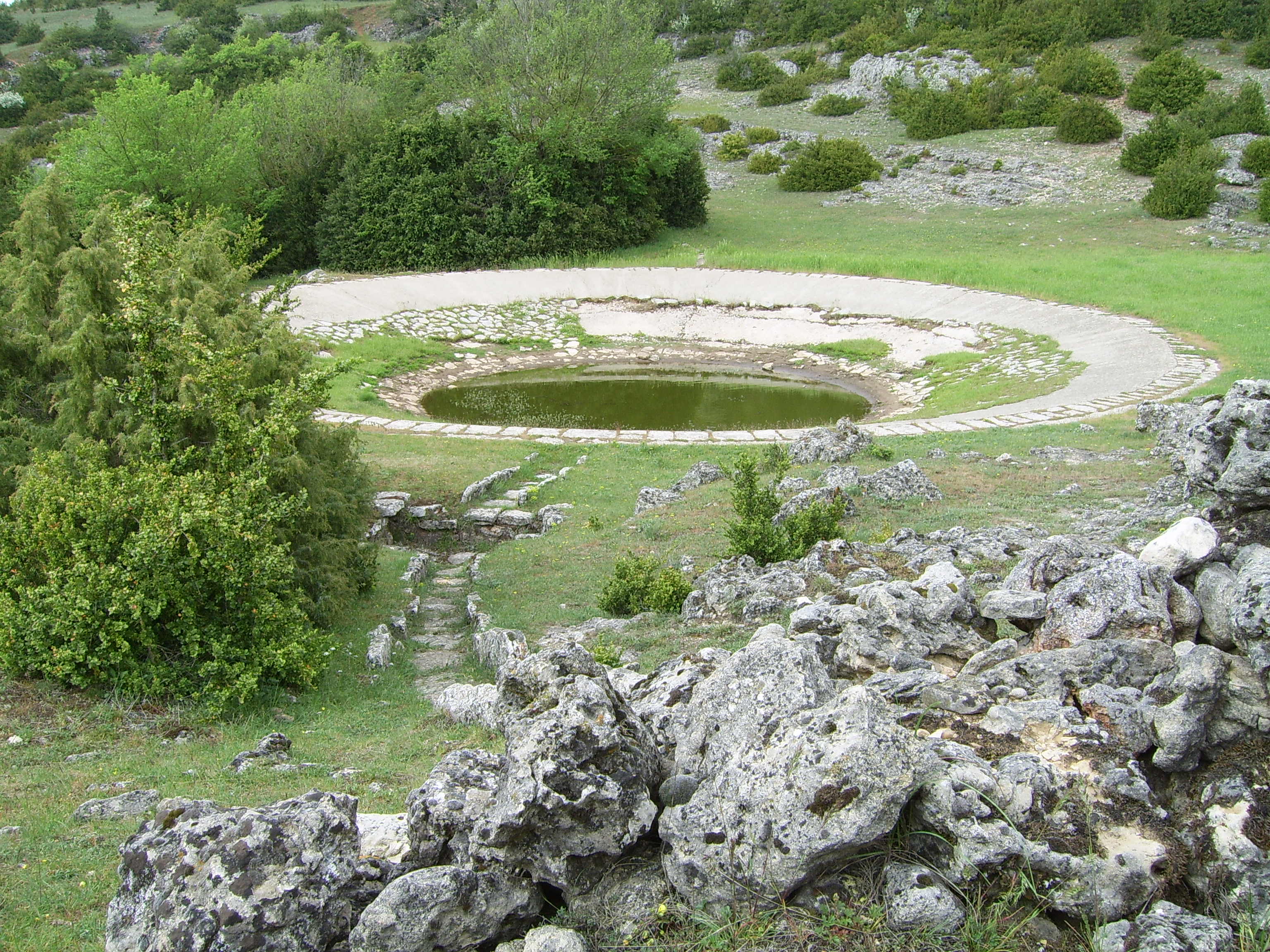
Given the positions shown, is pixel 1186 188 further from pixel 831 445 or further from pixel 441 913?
pixel 441 913

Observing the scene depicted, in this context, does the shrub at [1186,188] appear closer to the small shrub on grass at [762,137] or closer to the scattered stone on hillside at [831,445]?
the small shrub on grass at [762,137]

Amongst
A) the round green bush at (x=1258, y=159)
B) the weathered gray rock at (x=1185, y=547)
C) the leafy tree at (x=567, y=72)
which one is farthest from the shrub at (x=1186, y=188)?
the weathered gray rock at (x=1185, y=547)

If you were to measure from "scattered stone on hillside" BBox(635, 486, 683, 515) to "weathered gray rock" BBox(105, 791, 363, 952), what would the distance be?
8.44 m

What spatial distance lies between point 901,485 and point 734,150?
36404 mm

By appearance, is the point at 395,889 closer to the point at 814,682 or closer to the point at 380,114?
the point at 814,682

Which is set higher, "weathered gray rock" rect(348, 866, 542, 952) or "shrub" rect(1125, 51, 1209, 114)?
"shrub" rect(1125, 51, 1209, 114)

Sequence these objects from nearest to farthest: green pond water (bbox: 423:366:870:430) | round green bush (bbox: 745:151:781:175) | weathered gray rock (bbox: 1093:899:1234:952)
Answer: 1. weathered gray rock (bbox: 1093:899:1234:952)
2. green pond water (bbox: 423:366:870:430)
3. round green bush (bbox: 745:151:781:175)

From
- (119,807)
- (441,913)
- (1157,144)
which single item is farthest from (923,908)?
(1157,144)

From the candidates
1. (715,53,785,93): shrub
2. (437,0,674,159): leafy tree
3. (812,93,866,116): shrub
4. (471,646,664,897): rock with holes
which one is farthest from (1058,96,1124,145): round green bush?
(471,646,664,897): rock with holes

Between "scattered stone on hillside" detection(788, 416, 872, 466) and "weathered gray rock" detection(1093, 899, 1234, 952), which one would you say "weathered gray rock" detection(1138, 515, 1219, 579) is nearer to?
"weathered gray rock" detection(1093, 899, 1234, 952)

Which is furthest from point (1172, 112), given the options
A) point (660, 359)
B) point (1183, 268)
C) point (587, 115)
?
point (660, 359)

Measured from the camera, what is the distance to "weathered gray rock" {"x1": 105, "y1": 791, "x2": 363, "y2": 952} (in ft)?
11.0

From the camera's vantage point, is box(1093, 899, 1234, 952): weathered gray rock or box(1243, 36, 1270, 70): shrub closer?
box(1093, 899, 1234, 952): weathered gray rock

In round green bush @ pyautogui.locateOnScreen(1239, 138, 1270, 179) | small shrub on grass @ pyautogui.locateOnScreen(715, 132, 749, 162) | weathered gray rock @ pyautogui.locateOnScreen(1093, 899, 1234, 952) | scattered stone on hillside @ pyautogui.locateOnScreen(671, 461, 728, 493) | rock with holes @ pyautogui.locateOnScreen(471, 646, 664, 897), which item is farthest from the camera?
small shrub on grass @ pyautogui.locateOnScreen(715, 132, 749, 162)
